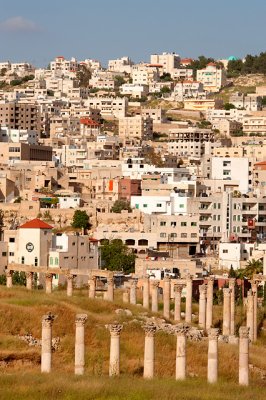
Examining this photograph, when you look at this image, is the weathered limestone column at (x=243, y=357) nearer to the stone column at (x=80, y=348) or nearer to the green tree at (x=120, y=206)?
the stone column at (x=80, y=348)

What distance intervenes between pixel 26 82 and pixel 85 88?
10.5 m

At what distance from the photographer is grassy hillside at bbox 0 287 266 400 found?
26.6 meters

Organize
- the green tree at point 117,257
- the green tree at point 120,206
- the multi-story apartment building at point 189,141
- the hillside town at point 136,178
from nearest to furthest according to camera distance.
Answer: the green tree at point 117,257 < the hillside town at point 136,178 < the green tree at point 120,206 < the multi-story apartment building at point 189,141

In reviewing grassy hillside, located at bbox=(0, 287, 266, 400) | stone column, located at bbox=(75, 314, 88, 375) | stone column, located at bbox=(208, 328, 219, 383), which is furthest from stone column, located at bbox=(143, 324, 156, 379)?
stone column, located at bbox=(75, 314, 88, 375)

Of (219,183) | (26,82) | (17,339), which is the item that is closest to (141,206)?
(219,183)

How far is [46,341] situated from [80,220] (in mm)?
49657

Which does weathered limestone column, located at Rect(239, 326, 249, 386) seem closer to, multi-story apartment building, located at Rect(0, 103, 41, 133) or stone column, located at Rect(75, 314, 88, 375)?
stone column, located at Rect(75, 314, 88, 375)

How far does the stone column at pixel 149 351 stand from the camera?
29281mm

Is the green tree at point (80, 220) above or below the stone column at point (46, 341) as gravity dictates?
above

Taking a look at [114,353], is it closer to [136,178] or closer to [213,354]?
[213,354]

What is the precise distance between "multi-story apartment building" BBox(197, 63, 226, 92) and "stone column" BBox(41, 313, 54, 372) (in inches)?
5885

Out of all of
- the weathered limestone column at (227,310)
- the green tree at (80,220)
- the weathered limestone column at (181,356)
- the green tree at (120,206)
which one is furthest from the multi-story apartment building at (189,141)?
the weathered limestone column at (181,356)

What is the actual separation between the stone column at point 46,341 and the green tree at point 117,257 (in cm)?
3751

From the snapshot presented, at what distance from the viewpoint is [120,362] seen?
3225 cm
